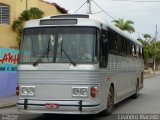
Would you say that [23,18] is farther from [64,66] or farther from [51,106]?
[51,106]

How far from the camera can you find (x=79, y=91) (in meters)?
12.2

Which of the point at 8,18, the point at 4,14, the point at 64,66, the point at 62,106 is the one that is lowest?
the point at 62,106

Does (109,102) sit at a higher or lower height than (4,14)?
lower

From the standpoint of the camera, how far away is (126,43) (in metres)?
18.2

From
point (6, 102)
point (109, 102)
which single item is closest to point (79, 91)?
point (109, 102)

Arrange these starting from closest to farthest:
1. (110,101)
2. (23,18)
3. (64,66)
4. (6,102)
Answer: (64,66) < (110,101) < (6,102) < (23,18)

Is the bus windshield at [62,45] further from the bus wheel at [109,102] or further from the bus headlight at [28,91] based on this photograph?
the bus wheel at [109,102]

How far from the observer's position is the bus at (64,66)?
480 inches

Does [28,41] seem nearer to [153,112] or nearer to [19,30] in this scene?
[153,112]

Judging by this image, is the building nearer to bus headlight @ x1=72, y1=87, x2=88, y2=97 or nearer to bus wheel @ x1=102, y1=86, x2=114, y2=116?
bus wheel @ x1=102, y1=86, x2=114, y2=116

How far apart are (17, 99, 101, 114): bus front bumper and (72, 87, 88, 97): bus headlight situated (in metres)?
0.17

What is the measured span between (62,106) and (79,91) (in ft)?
1.95

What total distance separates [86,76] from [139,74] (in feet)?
37.5

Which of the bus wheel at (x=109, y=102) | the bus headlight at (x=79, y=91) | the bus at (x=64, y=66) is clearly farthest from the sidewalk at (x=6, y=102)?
the bus headlight at (x=79, y=91)
